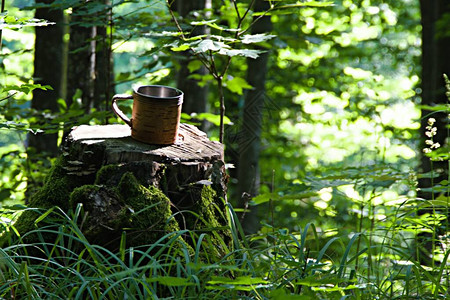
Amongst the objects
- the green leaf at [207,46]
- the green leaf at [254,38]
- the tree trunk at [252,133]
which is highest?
the green leaf at [254,38]

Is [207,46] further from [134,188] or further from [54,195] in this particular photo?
[54,195]

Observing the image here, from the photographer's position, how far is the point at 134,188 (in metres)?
2.46

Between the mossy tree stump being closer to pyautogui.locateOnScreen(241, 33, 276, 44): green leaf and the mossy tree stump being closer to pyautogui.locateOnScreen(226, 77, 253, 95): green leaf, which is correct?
pyautogui.locateOnScreen(241, 33, 276, 44): green leaf

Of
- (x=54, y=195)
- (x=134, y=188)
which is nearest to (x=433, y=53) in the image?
(x=134, y=188)

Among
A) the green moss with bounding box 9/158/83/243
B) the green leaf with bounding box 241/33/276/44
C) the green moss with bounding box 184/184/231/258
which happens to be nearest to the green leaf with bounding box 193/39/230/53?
the green leaf with bounding box 241/33/276/44

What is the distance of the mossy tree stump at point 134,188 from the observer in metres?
2.39

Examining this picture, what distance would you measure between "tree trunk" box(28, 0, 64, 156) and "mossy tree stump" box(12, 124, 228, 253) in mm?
2823

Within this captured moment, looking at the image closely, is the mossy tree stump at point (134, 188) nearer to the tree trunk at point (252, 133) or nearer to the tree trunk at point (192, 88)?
the tree trunk at point (192, 88)

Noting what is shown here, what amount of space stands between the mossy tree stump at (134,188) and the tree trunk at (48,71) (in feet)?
9.26

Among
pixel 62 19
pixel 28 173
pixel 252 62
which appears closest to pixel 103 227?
pixel 28 173

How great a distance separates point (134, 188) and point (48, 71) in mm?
3565

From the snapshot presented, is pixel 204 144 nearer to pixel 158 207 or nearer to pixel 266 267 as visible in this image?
pixel 158 207

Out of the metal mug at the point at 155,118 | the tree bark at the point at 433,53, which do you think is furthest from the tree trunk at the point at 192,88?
the tree bark at the point at 433,53

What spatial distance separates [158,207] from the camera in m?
2.48
